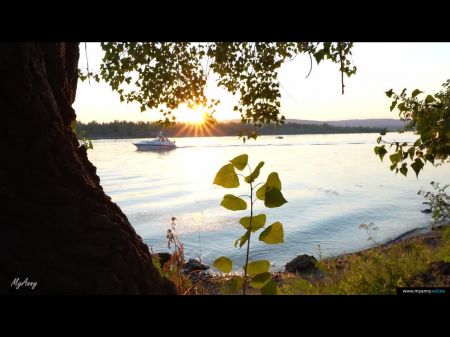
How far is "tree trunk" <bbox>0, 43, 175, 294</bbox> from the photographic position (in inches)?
82.5

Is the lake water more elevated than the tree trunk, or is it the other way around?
the tree trunk

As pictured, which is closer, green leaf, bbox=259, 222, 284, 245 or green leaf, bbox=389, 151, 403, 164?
green leaf, bbox=259, 222, 284, 245

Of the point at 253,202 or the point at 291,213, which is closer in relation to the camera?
the point at 253,202

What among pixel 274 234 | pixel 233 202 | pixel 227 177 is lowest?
pixel 274 234

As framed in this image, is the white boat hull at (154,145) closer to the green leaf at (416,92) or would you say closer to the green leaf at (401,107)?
the green leaf at (401,107)

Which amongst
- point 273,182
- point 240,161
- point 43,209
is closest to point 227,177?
point 240,161

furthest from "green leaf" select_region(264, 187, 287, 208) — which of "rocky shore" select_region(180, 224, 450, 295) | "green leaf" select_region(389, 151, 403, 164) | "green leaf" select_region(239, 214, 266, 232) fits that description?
"rocky shore" select_region(180, 224, 450, 295)

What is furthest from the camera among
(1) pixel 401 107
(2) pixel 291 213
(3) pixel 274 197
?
(2) pixel 291 213

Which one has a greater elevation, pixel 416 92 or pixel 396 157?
pixel 416 92

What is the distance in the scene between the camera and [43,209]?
2180mm

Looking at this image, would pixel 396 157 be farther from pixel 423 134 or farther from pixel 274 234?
pixel 274 234

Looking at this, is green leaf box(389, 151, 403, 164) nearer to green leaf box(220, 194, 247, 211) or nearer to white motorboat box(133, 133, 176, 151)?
green leaf box(220, 194, 247, 211)
